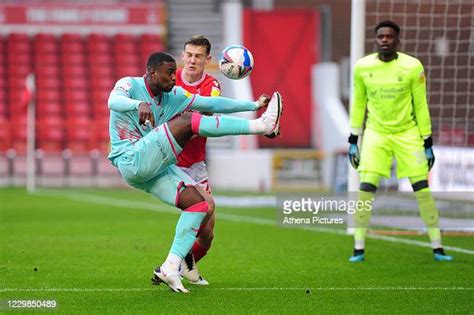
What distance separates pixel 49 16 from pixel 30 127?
6113 mm

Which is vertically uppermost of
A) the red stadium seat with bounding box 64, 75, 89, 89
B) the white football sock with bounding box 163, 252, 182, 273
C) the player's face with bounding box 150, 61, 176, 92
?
the player's face with bounding box 150, 61, 176, 92

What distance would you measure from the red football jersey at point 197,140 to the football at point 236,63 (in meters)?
0.28

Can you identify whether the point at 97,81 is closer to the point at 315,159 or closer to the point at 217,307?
the point at 315,159

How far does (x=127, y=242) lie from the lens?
12391mm

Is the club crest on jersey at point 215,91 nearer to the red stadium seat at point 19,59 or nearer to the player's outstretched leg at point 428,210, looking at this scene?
the player's outstretched leg at point 428,210

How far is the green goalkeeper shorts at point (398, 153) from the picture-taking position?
34.8 feet

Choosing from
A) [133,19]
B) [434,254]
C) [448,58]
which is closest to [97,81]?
[133,19]

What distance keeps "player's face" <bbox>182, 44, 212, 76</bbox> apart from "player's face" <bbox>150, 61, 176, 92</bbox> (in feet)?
2.06

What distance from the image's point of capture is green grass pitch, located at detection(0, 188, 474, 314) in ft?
24.7

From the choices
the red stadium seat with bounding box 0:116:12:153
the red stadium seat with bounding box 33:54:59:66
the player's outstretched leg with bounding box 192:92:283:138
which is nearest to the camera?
the player's outstretched leg with bounding box 192:92:283:138

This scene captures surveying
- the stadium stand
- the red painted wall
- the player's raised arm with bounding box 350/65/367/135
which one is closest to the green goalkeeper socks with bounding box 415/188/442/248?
the player's raised arm with bounding box 350/65/367/135

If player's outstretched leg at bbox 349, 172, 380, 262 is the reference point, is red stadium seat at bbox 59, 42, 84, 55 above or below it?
above

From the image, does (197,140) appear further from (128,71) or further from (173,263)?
(128,71)

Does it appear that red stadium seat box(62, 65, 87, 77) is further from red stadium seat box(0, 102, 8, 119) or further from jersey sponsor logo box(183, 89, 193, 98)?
jersey sponsor logo box(183, 89, 193, 98)
